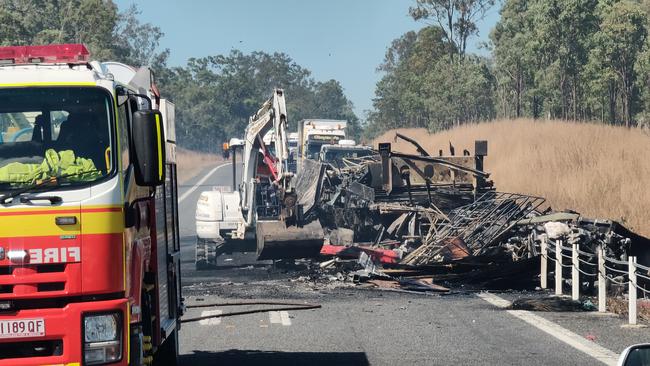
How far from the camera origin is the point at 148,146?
757cm

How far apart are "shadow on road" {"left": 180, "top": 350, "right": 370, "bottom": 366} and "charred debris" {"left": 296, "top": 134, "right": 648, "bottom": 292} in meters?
7.21

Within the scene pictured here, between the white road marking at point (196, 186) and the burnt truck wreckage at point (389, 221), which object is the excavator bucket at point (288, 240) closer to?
the burnt truck wreckage at point (389, 221)

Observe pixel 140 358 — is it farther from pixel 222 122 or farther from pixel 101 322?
pixel 222 122

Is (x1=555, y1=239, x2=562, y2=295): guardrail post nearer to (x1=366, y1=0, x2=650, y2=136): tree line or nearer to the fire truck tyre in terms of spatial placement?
the fire truck tyre

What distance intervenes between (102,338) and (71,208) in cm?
89

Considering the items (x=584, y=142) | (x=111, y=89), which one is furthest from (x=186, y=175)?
(x=111, y=89)

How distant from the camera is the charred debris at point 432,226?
20.0m

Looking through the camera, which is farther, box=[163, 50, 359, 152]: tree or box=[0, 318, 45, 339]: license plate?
box=[163, 50, 359, 152]: tree

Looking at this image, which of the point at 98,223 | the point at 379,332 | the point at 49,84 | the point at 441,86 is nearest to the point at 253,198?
the point at 379,332

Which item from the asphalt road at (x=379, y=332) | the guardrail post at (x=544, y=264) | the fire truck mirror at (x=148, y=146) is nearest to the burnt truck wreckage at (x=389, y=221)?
the guardrail post at (x=544, y=264)

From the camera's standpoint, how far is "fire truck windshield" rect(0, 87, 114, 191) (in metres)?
7.57

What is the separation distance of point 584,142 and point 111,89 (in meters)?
34.1

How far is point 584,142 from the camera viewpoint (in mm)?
40125

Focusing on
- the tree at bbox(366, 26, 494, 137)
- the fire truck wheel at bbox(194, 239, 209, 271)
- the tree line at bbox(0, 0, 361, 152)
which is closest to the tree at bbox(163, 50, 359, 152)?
the tree line at bbox(0, 0, 361, 152)
